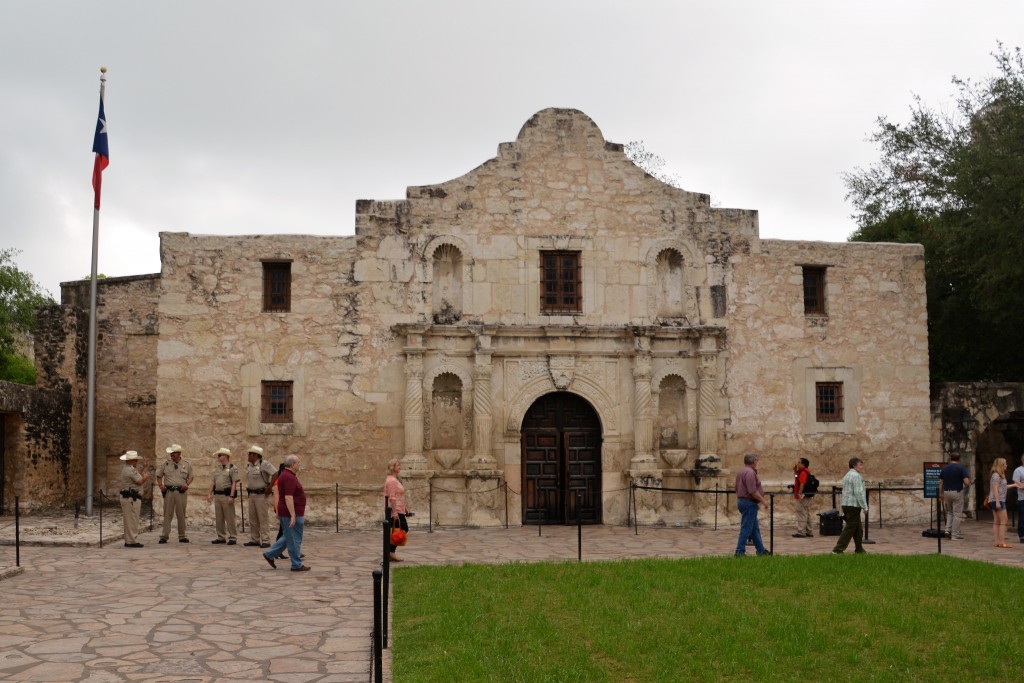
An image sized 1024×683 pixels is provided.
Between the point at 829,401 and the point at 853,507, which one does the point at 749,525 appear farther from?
the point at 829,401

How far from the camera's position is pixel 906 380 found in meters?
19.0

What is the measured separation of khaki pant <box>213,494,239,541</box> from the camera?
15.3m

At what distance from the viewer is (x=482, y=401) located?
17.6 m

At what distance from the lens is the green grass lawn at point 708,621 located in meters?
7.52

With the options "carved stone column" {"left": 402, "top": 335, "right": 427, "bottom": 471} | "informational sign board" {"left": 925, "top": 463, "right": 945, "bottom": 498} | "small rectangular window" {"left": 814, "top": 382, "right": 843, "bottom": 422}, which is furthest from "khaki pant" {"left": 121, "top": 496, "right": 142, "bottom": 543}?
"informational sign board" {"left": 925, "top": 463, "right": 945, "bottom": 498}

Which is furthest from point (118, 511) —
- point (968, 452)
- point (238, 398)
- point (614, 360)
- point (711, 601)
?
point (968, 452)

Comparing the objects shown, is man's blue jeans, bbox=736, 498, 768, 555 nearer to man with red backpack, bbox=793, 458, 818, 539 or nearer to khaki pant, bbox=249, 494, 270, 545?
man with red backpack, bbox=793, 458, 818, 539

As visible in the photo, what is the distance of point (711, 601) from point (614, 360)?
865cm

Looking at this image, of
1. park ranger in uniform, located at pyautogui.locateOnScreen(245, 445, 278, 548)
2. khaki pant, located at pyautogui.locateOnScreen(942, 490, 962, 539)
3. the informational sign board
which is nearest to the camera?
park ranger in uniform, located at pyautogui.locateOnScreen(245, 445, 278, 548)

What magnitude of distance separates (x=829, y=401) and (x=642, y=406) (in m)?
3.89

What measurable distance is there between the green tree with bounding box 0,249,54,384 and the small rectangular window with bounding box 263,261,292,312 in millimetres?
18173

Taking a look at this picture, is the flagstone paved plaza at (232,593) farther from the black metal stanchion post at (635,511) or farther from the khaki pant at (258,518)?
the khaki pant at (258,518)

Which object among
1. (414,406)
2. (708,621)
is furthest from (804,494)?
(708,621)

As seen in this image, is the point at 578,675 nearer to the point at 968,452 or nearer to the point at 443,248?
the point at 443,248
